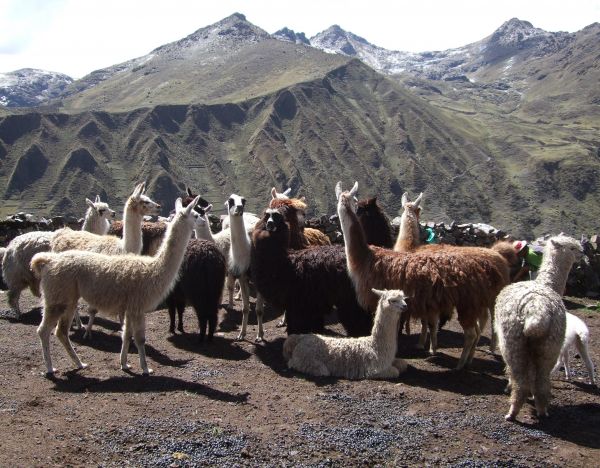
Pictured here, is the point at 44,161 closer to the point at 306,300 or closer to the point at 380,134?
the point at 380,134

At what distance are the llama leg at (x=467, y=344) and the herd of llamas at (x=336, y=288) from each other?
14 millimetres

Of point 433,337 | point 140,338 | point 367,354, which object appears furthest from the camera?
point 433,337

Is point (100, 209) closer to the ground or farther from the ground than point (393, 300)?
farther from the ground

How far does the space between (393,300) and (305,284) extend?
167 cm

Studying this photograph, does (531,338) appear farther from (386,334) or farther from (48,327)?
(48,327)

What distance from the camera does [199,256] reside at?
911cm

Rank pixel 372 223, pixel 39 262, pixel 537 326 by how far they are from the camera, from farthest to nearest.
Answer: pixel 372 223, pixel 39 262, pixel 537 326

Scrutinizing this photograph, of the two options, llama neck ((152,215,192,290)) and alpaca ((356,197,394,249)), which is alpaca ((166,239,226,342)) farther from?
alpaca ((356,197,394,249))

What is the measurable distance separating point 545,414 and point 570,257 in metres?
1.81

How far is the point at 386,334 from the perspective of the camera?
743 cm

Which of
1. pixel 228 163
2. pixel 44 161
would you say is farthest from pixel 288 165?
pixel 44 161

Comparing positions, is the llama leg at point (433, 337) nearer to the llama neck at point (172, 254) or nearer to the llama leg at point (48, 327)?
the llama neck at point (172, 254)

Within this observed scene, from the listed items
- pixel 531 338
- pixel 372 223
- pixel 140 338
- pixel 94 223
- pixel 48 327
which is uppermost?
pixel 372 223

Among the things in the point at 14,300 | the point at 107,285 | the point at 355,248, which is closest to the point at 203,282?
the point at 107,285
